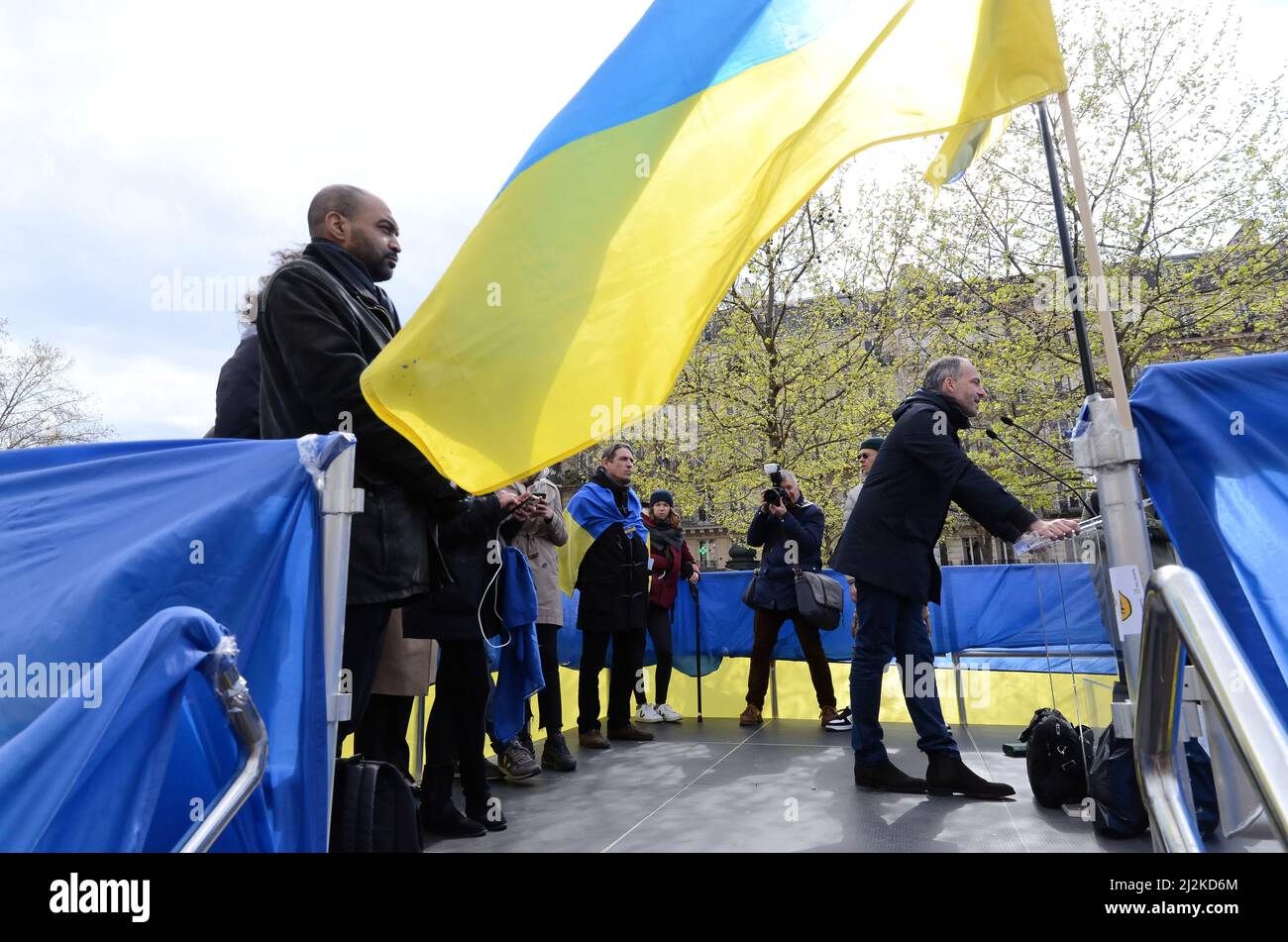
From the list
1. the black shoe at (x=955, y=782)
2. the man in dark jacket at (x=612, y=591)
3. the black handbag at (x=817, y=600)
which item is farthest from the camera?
the black handbag at (x=817, y=600)

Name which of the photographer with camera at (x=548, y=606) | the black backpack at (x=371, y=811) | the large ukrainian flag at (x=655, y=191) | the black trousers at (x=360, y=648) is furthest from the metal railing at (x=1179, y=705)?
the photographer with camera at (x=548, y=606)

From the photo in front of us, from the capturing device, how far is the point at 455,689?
443 centimetres

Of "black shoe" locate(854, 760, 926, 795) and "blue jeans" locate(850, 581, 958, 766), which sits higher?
"blue jeans" locate(850, 581, 958, 766)

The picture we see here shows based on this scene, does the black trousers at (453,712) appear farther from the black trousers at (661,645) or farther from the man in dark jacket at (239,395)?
the black trousers at (661,645)

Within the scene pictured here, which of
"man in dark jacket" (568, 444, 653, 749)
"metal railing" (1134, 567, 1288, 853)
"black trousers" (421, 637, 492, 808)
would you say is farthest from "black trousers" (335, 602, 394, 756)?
"man in dark jacket" (568, 444, 653, 749)

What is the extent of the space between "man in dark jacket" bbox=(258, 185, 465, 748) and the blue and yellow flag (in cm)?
422

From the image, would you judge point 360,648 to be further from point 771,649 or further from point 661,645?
point 661,645

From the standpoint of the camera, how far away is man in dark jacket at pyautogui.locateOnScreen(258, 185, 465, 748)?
2836 mm

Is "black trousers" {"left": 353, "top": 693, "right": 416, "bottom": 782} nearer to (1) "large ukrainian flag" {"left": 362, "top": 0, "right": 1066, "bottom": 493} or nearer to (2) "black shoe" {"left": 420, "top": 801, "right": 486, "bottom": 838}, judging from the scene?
(2) "black shoe" {"left": 420, "top": 801, "right": 486, "bottom": 838}

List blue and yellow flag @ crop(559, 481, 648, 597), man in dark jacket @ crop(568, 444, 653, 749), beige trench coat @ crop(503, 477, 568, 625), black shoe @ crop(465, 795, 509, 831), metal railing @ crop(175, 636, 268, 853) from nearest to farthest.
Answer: metal railing @ crop(175, 636, 268, 853), black shoe @ crop(465, 795, 509, 831), beige trench coat @ crop(503, 477, 568, 625), man in dark jacket @ crop(568, 444, 653, 749), blue and yellow flag @ crop(559, 481, 648, 597)

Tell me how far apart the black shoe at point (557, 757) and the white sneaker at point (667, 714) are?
2.42 m

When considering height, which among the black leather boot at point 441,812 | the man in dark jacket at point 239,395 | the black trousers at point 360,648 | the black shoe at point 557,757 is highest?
the man in dark jacket at point 239,395

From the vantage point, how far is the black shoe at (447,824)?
14.2 ft

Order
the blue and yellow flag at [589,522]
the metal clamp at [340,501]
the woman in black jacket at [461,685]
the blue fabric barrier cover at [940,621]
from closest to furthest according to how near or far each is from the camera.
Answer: the metal clamp at [340,501], the woman in black jacket at [461,685], the blue and yellow flag at [589,522], the blue fabric barrier cover at [940,621]
